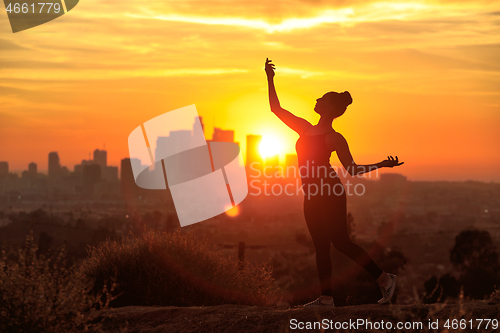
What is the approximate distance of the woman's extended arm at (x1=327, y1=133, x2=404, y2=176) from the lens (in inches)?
263

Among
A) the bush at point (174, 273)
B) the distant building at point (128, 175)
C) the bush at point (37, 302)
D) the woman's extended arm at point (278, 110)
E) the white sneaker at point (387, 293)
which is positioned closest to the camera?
the bush at point (37, 302)

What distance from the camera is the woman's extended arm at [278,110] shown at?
7.27 metres

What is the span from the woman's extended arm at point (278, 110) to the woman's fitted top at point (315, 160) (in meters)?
0.28

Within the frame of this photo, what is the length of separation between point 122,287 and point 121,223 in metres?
83.7

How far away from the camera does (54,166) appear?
167750mm

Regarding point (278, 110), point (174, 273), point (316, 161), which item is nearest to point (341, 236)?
point (316, 161)

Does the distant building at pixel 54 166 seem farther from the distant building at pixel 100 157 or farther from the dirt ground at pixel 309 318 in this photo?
the dirt ground at pixel 309 318

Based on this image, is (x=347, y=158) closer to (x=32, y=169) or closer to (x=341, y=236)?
(x=341, y=236)

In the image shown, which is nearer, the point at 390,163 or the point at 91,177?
the point at 390,163

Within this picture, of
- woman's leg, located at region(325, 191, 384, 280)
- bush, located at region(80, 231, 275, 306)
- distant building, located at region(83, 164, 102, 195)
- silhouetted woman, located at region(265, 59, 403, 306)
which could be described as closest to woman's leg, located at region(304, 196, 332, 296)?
silhouetted woman, located at region(265, 59, 403, 306)

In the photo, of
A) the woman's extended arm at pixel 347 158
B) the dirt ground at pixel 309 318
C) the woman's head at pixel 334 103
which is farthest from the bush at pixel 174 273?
the woman's head at pixel 334 103

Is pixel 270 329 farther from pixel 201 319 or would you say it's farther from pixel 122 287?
pixel 122 287

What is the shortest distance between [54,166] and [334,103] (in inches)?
6850

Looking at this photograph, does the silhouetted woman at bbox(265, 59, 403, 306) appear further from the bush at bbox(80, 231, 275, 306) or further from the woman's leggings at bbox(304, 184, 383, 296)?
the bush at bbox(80, 231, 275, 306)
